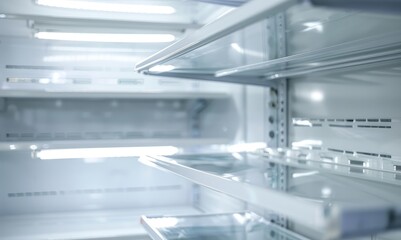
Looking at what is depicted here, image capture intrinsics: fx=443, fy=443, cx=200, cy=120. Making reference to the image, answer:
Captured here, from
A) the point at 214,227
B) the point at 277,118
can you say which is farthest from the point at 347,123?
the point at 214,227

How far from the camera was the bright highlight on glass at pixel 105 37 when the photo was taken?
1935 mm

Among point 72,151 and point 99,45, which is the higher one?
point 99,45

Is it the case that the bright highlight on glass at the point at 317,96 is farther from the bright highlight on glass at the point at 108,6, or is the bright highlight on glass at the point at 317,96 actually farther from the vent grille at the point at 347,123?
the bright highlight on glass at the point at 108,6

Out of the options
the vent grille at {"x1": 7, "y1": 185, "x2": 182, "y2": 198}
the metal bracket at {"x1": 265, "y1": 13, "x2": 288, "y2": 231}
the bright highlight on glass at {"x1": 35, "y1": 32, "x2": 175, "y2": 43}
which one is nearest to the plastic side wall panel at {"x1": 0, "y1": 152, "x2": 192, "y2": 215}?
the vent grille at {"x1": 7, "y1": 185, "x2": 182, "y2": 198}

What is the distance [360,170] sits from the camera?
3.48ft

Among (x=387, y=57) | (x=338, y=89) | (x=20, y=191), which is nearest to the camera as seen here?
(x=387, y=57)

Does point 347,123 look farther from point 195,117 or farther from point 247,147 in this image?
point 195,117

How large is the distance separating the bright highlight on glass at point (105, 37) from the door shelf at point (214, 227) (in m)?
0.86

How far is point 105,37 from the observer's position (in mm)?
2002

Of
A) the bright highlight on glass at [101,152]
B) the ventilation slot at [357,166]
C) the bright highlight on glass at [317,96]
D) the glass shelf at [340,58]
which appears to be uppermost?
the glass shelf at [340,58]

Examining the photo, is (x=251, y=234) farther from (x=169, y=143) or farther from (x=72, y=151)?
(x=72, y=151)

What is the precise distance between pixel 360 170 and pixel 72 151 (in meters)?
1.16

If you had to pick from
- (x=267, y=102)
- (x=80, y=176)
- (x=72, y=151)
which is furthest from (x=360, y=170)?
(x=80, y=176)

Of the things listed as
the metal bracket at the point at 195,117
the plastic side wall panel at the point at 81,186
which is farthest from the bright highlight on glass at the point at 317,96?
the plastic side wall panel at the point at 81,186
